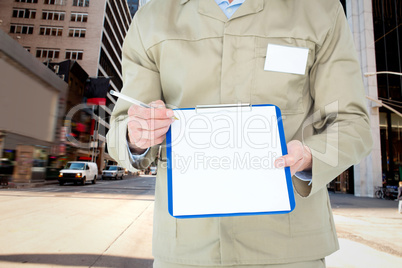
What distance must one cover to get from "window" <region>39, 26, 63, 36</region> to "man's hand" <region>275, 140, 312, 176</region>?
48180mm

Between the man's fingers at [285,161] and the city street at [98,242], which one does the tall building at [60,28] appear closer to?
the city street at [98,242]

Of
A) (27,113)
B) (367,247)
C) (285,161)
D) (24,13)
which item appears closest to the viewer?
(285,161)

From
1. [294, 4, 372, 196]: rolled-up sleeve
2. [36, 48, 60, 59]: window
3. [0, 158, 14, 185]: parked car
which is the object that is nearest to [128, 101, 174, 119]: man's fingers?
[294, 4, 372, 196]: rolled-up sleeve

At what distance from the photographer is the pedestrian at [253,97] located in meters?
0.85

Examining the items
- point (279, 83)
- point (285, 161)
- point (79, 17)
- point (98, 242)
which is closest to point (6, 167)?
point (98, 242)

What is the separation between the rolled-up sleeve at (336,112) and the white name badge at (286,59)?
8 cm

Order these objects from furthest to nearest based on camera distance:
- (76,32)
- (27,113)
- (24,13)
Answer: (76,32), (24,13), (27,113)

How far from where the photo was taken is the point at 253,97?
38.6 inches

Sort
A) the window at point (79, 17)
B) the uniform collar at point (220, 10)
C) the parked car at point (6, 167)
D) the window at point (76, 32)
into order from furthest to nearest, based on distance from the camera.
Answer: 1. the window at point (79, 17)
2. the window at point (76, 32)
3. the parked car at point (6, 167)
4. the uniform collar at point (220, 10)

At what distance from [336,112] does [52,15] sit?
5016 centimetres

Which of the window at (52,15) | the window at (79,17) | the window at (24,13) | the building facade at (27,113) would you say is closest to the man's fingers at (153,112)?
the building facade at (27,113)

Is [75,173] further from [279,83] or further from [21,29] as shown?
[21,29]

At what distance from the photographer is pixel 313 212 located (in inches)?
37.0

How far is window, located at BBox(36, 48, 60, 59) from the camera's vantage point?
131 ft
